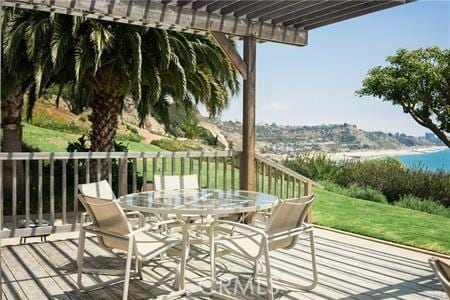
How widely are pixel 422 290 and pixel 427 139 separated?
6981 centimetres

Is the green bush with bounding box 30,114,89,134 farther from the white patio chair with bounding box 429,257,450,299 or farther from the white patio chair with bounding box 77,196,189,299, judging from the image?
the white patio chair with bounding box 429,257,450,299

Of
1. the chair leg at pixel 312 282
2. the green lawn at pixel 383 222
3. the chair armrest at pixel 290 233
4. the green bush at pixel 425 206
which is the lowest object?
the green bush at pixel 425 206

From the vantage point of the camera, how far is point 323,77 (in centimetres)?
6369

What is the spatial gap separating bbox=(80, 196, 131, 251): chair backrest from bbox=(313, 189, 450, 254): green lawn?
13.6ft

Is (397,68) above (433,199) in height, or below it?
above

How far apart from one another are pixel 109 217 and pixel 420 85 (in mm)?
15517

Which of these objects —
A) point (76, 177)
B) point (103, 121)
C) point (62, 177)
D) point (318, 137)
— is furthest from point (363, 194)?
point (318, 137)

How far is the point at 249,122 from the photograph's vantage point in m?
6.38

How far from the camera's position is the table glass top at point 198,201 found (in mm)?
3637

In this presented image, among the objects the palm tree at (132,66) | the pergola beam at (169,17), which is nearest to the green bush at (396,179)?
the palm tree at (132,66)

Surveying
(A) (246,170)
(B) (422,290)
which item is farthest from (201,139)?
(B) (422,290)

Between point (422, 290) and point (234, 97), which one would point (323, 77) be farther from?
point (422, 290)

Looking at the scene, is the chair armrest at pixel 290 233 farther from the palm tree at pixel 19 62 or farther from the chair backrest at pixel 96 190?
the palm tree at pixel 19 62

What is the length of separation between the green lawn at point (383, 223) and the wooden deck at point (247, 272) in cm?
81
